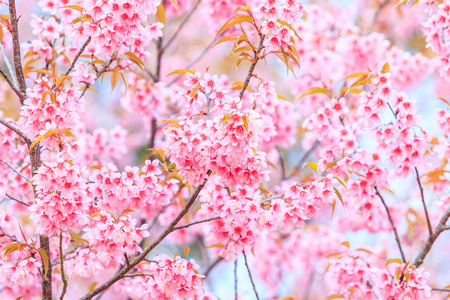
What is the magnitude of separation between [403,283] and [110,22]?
1.80 meters

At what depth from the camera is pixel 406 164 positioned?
2.50 meters

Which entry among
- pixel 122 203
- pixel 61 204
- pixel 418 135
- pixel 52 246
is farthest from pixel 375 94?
pixel 52 246

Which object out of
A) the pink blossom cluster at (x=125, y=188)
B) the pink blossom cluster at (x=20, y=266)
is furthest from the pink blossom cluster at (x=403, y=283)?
the pink blossom cluster at (x=20, y=266)

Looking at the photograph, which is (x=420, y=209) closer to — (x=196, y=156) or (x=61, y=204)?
(x=196, y=156)

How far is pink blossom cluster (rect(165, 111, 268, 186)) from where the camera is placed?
1.89 m

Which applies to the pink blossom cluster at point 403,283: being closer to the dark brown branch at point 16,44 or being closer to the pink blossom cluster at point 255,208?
the pink blossom cluster at point 255,208

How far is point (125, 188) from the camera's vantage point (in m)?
2.14

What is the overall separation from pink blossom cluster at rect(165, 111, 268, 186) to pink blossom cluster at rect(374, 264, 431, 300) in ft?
2.76

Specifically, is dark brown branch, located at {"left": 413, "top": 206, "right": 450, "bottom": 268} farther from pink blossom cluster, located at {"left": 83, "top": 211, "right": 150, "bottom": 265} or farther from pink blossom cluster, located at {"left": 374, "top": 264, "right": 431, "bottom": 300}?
pink blossom cluster, located at {"left": 83, "top": 211, "right": 150, "bottom": 265}

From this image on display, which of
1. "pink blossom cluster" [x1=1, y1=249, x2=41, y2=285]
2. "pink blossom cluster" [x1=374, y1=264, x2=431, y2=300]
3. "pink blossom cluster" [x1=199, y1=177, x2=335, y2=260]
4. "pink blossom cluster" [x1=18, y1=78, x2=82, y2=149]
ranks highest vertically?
"pink blossom cluster" [x1=18, y1=78, x2=82, y2=149]

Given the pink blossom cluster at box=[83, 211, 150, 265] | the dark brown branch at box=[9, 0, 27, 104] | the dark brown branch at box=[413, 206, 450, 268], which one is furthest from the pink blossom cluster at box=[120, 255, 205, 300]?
the dark brown branch at box=[413, 206, 450, 268]

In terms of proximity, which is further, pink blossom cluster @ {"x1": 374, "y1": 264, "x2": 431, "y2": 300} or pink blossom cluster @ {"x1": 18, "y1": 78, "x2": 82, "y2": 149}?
pink blossom cluster @ {"x1": 374, "y1": 264, "x2": 431, "y2": 300}

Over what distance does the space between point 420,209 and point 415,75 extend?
1130 mm

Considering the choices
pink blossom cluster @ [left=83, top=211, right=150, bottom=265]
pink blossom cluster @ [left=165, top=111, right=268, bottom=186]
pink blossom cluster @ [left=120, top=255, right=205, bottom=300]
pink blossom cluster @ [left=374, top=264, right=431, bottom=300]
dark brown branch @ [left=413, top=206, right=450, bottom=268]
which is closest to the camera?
pink blossom cluster @ [left=165, top=111, right=268, bottom=186]
